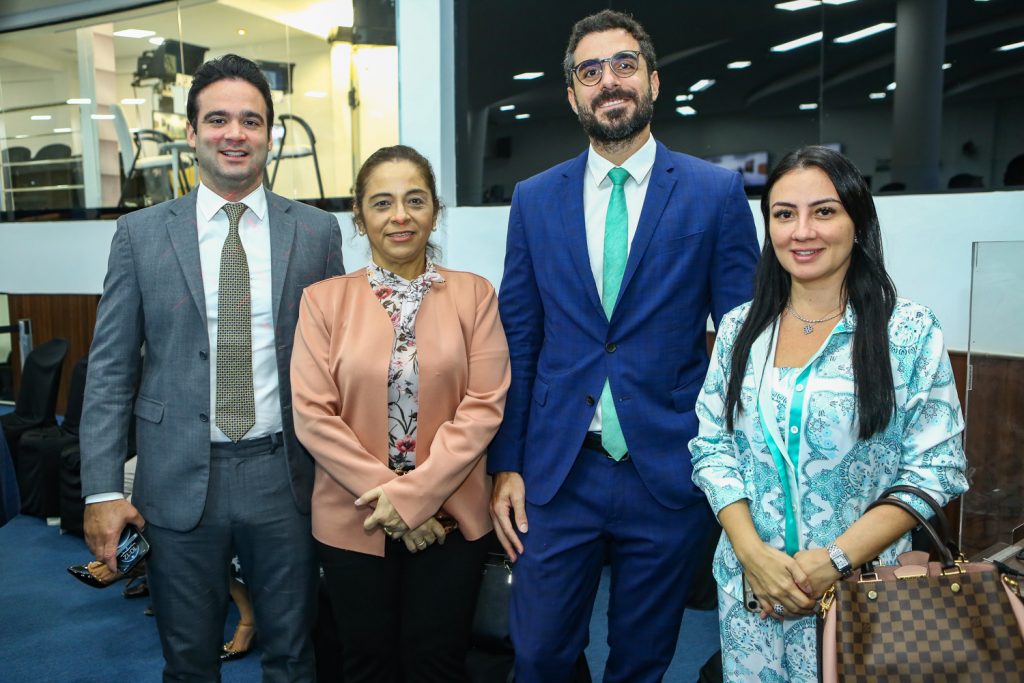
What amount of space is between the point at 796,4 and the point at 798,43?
0.63 feet

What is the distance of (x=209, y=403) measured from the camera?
1.79 metres

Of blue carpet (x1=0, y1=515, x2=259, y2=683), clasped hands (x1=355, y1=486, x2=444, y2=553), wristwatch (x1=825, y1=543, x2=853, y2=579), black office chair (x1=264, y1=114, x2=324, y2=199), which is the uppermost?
black office chair (x1=264, y1=114, x2=324, y2=199)

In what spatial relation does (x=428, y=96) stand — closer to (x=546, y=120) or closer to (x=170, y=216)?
(x=546, y=120)

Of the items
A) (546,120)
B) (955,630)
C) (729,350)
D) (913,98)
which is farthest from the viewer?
(546,120)

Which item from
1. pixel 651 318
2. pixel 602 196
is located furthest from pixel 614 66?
pixel 651 318

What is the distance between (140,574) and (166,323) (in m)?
2.36

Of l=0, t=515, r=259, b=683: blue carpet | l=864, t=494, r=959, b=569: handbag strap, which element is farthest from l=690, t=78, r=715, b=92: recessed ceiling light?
l=0, t=515, r=259, b=683: blue carpet

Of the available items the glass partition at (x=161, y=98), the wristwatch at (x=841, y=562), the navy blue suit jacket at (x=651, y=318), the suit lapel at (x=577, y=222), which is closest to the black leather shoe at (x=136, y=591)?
the navy blue suit jacket at (x=651, y=318)

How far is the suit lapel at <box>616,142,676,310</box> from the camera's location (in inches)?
67.6

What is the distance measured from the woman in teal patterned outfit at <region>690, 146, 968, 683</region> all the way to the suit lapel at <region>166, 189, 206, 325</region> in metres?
1.17

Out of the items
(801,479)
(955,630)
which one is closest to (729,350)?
(801,479)

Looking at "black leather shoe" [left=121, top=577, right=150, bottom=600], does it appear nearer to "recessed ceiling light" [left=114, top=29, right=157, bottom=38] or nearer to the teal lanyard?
the teal lanyard

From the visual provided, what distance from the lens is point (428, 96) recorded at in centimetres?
498

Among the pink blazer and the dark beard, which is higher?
the dark beard
